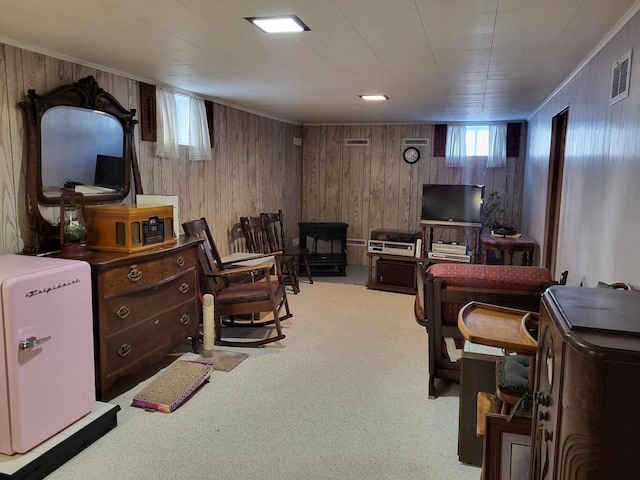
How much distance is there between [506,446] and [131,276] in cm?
226

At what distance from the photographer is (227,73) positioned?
11.9 feet

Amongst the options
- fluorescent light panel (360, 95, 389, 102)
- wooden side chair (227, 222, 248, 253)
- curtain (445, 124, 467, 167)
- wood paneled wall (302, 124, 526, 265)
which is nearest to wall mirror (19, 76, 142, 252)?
wooden side chair (227, 222, 248, 253)

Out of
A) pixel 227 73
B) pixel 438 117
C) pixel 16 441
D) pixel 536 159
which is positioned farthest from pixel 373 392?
pixel 438 117

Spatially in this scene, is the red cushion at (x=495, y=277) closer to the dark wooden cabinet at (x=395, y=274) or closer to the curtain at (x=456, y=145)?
the dark wooden cabinet at (x=395, y=274)

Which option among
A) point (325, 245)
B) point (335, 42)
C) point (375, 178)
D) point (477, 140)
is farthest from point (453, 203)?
point (335, 42)

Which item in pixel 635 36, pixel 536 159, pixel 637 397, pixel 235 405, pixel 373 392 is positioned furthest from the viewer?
pixel 536 159

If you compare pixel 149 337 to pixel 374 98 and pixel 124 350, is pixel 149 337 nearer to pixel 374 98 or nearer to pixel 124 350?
pixel 124 350

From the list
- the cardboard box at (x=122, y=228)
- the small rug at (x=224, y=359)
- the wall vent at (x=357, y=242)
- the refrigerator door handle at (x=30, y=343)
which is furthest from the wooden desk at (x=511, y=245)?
the refrigerator door handle at (x=30, y=343)

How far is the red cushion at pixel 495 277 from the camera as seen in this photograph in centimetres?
271

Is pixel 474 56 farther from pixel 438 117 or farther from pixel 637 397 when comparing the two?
pixel 438 117

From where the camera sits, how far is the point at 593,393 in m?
0.94

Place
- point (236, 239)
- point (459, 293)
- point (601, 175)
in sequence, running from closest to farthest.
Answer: point (601, 175), point (459, 293), point (236, 239)

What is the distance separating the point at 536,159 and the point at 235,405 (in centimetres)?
424

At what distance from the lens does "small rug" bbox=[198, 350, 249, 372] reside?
3.45 metres
